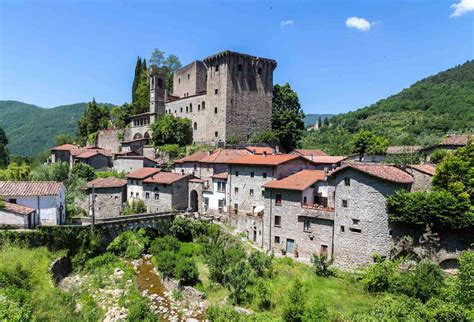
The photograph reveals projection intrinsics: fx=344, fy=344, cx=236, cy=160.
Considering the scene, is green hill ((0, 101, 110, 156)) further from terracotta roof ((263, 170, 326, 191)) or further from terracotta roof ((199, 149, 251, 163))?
terracotta roof ((263, 170, 326, 191))

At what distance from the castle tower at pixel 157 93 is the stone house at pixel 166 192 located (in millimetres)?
27047

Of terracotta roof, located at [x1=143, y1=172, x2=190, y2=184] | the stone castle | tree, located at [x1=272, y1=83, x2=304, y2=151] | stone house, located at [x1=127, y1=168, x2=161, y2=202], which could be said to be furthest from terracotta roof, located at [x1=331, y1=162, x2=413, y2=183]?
the stone castle

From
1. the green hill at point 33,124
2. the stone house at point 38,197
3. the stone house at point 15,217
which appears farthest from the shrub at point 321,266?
the green hill at point 33,124

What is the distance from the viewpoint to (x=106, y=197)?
44.5 meters

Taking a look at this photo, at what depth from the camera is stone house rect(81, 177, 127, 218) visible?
43500 mm

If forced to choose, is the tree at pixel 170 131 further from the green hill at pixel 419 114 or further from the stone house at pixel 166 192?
the green hill at pixel 419 114

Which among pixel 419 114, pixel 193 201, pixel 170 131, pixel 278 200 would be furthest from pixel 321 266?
pixel 419 114

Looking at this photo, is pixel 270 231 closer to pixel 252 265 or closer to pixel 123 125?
pixel 252 265

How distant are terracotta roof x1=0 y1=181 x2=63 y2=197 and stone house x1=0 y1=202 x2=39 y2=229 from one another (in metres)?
1.16

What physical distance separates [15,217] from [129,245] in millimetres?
10956

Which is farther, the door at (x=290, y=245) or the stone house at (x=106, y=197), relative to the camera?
the stone house at (x=106, y=197)

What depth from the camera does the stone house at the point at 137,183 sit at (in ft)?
148

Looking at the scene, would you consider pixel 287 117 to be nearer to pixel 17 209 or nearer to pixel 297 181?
pixel 297 181

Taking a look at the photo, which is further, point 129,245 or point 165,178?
point 165,178
